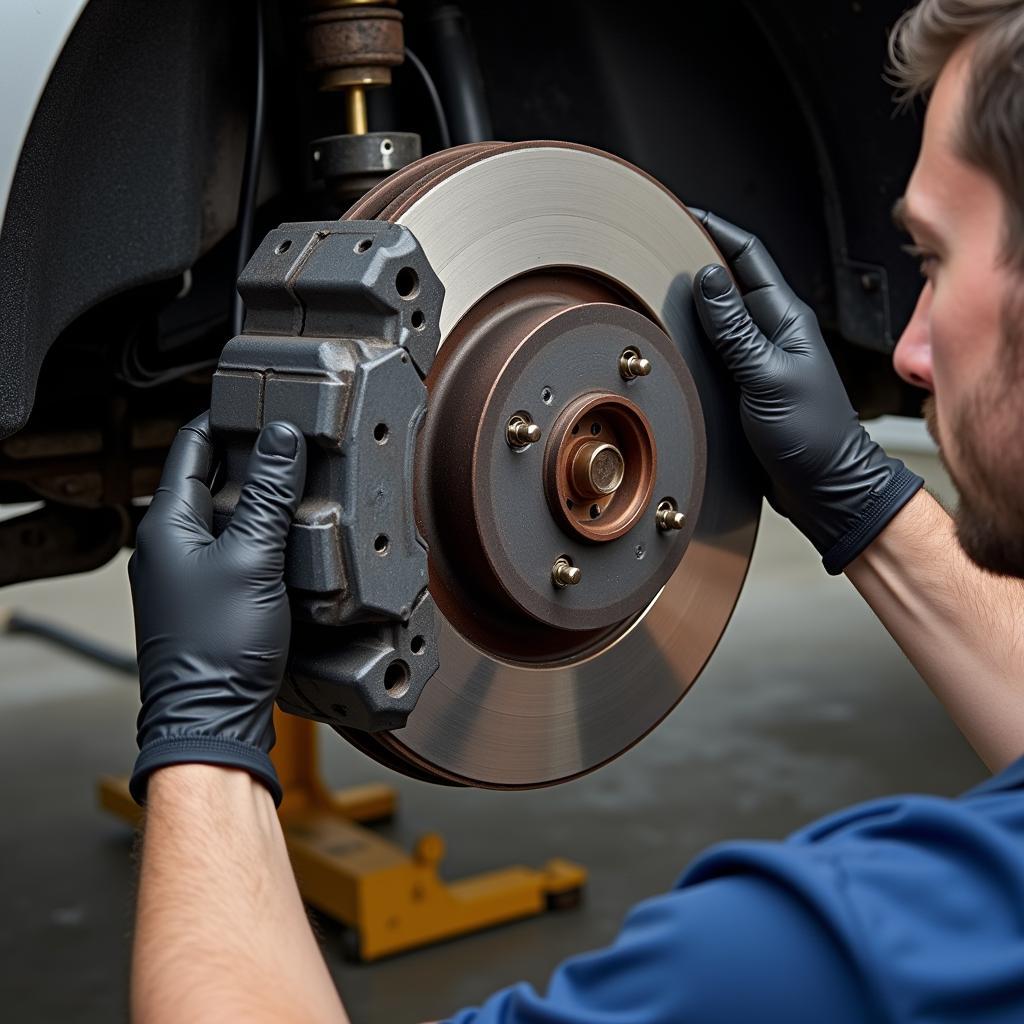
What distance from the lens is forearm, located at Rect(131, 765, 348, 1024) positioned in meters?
0.63

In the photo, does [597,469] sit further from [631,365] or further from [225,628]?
[225,628]

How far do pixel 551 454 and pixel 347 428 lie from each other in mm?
163

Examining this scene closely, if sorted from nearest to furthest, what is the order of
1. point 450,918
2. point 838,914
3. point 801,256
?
point 838,914
point 801,256
point 450,918

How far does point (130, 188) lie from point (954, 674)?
651mm

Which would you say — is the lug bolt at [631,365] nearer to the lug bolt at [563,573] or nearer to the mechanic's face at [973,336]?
the lug bolt at [563,573]

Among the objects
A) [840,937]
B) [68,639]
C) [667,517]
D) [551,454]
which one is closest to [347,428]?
[551,454]

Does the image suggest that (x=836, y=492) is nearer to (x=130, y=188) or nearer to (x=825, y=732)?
(x=130, y=188)

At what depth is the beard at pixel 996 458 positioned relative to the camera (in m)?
0.65

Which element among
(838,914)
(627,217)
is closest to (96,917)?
(627,217)

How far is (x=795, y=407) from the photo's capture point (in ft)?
3.26

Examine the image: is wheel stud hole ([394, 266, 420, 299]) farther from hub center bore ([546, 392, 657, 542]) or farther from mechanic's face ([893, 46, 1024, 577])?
mechanic's face ([893, 46, 1024, 577])

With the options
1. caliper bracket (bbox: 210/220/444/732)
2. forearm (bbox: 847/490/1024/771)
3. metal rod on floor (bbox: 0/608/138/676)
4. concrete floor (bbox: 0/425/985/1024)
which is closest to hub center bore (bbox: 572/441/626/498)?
caliper bracket (bbox: 210/220/444/732)

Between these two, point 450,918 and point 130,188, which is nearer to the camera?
point 130,188

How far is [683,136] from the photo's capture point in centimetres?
131
